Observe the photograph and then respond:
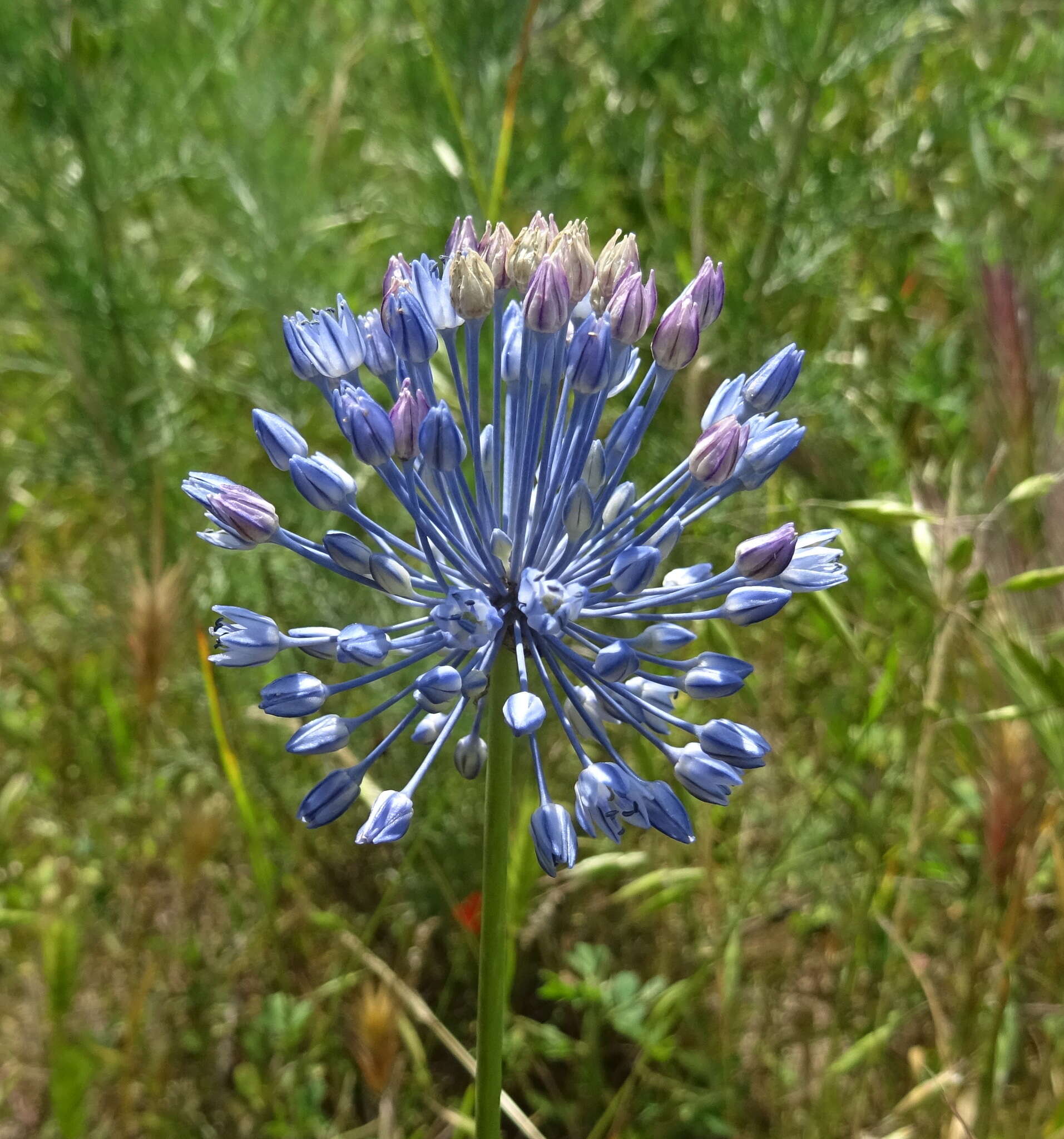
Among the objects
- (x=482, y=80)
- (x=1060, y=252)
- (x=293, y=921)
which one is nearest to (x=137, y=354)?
(x=482, y=80)

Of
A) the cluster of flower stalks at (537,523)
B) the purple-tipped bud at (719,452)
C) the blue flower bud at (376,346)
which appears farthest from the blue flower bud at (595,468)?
the blue flower bud at (376,346)

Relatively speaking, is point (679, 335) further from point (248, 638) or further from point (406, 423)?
point (248, 638)

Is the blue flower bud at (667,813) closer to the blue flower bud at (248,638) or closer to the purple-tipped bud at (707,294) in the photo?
the blue flower bud at (248,638)

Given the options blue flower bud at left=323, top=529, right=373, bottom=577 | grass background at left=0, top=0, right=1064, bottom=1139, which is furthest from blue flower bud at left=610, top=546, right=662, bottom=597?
grass background at left=0, top=0, right=1064, bottom=1139

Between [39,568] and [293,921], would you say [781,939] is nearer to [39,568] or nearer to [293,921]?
[293,921]

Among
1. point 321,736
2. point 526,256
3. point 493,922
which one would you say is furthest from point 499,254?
point 493,922

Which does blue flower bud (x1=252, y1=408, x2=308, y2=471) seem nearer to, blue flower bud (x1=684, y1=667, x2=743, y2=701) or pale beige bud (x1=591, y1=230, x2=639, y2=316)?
pale beige bud (x1=591, y1=230, x2=639, y2=316)
